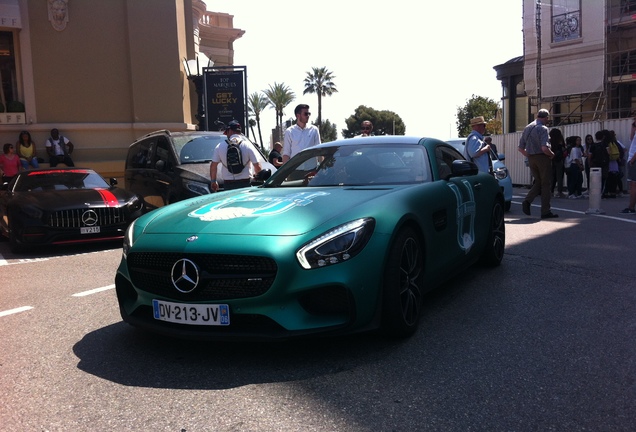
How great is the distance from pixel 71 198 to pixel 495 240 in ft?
19.8

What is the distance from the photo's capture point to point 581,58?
26.7m

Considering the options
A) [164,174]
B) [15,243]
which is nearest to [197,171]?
[164,174]

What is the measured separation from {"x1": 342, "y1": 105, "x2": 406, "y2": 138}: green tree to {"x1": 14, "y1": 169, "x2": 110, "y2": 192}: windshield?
87634mm

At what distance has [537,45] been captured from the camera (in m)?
28.7

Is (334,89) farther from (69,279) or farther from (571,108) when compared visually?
(69,279)

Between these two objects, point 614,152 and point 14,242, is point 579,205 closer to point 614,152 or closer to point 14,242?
point 614,152

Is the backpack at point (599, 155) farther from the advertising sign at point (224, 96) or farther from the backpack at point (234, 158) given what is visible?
the backpack at point (234, 158)

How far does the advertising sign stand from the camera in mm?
20578

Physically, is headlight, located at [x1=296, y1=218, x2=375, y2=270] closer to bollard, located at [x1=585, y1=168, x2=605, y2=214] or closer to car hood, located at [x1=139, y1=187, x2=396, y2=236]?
car hood, located at [x1=139, y1=187, x2=396, y2=236]

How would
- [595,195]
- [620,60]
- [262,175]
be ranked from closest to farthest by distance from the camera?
[262,175] → [595,195] → [620,60]

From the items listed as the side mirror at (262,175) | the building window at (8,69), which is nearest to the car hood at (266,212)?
the side mirror at (262,175)

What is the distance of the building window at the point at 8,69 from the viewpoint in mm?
17156

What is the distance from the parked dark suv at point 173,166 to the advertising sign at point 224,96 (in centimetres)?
896

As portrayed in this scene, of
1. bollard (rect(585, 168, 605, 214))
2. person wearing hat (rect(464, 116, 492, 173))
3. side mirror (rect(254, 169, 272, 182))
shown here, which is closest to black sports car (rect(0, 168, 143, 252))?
side mirror (rect(254, 169, 272, 182))
